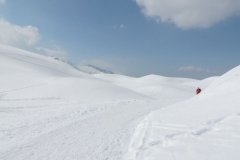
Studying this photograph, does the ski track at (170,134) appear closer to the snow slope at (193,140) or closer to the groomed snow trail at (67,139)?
the snow slope at (193,140)

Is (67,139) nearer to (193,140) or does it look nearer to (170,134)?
(170,134)

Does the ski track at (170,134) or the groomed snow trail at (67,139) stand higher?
the ski track at (170,134)

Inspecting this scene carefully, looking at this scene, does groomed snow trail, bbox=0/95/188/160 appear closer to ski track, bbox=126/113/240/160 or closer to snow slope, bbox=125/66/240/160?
ski track, bbox=126/113/240/160

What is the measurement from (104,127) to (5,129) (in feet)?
15.5

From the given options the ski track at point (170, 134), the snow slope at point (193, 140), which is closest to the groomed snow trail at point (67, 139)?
the ski track at point (170, 134)

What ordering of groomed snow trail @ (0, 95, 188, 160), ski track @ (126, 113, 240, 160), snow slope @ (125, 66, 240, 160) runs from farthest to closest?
groomed snow trail @ (0, 95, 188, 160), ski track @ (126, 113, 240, 160), snow slope @ (125, 66, 240, 160)

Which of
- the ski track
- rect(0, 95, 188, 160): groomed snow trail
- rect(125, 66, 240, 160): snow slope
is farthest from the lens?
rect(0, 95, 188, 160): groomed snow trail

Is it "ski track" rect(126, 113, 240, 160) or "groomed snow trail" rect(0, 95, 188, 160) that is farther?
"groomed snow trail" rect(0, 95, 188, 160)

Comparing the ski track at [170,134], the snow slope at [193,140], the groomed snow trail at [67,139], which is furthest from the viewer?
the groomed snow trail at [67,139]

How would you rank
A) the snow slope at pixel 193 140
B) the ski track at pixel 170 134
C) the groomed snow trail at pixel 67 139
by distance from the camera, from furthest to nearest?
1. the groomed snow trail at pixel 67 139
2. the ski track at pixel 170 134
3. the snow slope at pixel 193 140

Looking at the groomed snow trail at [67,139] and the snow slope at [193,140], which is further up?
the snow slope at [193,140]

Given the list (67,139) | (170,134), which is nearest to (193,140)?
(170,134)

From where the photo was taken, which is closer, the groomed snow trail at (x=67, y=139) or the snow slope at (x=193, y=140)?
the snow slope at (x=193, y=140)

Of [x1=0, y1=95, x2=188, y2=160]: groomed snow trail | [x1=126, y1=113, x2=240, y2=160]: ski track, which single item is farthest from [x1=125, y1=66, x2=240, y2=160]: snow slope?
[x1=0, y1=95, x2=188, y2=160]: groomed snow trail
